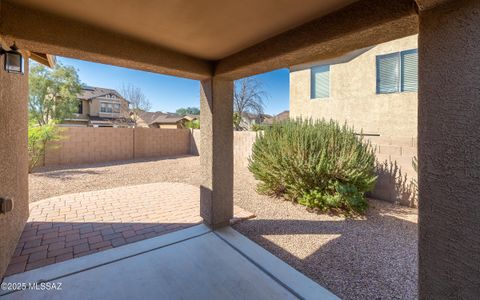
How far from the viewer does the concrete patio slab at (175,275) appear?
255 cm

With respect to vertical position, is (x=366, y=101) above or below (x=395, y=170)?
above

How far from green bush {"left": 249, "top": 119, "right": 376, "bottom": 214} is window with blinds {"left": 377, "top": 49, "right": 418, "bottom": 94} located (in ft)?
10.7

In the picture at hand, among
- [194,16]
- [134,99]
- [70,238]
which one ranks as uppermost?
[134,99]

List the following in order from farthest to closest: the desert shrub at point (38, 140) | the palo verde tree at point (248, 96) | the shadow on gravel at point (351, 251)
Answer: the palo verde tree at point (248, 96), the desert shrub at point (38, 140), the shadow on gravel at point (351, 251)

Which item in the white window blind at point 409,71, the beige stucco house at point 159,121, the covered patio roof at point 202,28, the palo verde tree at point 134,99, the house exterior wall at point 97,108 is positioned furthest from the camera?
the beige stucco house at point 159,121

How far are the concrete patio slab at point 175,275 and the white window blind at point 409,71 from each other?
7.22m

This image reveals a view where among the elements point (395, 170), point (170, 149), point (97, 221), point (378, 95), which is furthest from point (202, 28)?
point (170, 149)

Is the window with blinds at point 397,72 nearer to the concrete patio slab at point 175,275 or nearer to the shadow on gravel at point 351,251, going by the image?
the shadow on gravel at point 351,251

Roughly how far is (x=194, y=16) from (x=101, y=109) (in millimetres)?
32706

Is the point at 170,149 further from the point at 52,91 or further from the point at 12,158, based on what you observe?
the point at 12,158

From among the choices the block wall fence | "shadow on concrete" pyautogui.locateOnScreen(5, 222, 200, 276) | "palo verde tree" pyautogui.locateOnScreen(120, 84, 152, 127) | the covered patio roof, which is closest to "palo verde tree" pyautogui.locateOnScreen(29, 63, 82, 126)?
"palo verde tree" pyautogui.locateOnScreen(120, 84, 152, 127)

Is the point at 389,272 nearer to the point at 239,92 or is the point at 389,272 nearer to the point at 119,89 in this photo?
the point at 239,92

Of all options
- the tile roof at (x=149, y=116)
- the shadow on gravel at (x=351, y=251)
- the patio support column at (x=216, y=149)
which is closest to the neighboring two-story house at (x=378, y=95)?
the shadow on gravel at (x=351, y=251)

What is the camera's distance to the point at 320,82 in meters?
9.77
